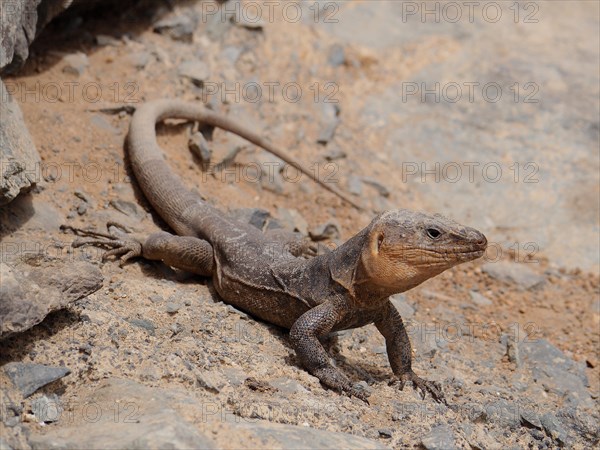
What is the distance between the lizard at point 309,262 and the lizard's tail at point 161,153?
1cm

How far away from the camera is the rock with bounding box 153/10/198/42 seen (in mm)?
11422

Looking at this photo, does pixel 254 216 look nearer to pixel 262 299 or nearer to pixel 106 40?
pixel 262 299

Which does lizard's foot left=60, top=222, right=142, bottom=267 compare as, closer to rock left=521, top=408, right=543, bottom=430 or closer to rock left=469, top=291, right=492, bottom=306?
rock left=521, top=408, right=543, bottom=430

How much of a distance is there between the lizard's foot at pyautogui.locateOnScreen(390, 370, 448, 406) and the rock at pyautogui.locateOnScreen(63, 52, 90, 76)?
5862 millimetres

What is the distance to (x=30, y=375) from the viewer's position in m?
5.13

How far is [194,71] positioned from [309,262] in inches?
195

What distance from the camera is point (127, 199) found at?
8797mm

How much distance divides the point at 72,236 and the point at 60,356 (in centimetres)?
257

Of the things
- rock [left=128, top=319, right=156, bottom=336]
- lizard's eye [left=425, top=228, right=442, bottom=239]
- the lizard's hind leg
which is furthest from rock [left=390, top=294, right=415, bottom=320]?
rock [left=128, top=319, right=156, bottom=336]

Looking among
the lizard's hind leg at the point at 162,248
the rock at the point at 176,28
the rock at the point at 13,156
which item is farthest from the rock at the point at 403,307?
the rock at the point at 176,28

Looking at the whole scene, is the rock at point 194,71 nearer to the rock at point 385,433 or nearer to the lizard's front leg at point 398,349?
the lizard's front leg at point 398,349

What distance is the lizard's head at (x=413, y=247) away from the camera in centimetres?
609

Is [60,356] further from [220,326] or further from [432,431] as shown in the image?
[432,431]

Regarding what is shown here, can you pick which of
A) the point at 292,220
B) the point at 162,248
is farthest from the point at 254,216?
the point at 162,248
